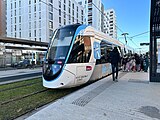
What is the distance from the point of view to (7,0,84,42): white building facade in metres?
58.2

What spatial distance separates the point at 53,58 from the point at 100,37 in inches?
145

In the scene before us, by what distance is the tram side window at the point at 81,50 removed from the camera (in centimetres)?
735

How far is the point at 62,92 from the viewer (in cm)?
792

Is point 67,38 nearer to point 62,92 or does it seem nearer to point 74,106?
point 62,92

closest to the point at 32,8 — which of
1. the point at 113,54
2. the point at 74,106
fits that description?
the point at 113,54

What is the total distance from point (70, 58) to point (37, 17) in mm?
56137

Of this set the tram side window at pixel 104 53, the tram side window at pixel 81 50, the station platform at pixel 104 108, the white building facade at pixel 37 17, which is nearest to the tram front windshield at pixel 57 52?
the tram side window at pixel 81 50

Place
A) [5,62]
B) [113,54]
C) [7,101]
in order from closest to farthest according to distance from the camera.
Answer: [7,101] → [113,54] → [5,62]

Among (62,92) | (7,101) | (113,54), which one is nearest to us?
(7,101)

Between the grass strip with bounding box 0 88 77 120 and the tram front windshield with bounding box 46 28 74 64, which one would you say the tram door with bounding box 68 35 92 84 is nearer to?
the tram front windshield with bounding box 46 28 74 64

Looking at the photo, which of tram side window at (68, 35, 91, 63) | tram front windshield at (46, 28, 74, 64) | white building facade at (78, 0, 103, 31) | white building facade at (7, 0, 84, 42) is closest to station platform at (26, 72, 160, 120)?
tram side window at (68, 35, 91, 63)

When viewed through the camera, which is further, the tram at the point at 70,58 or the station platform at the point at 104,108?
the tram at the point at 70,58

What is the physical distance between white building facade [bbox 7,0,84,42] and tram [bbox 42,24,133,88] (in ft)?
162

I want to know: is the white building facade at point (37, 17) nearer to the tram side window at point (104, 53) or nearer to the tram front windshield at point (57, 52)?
the tram side window at point (104, 53)
